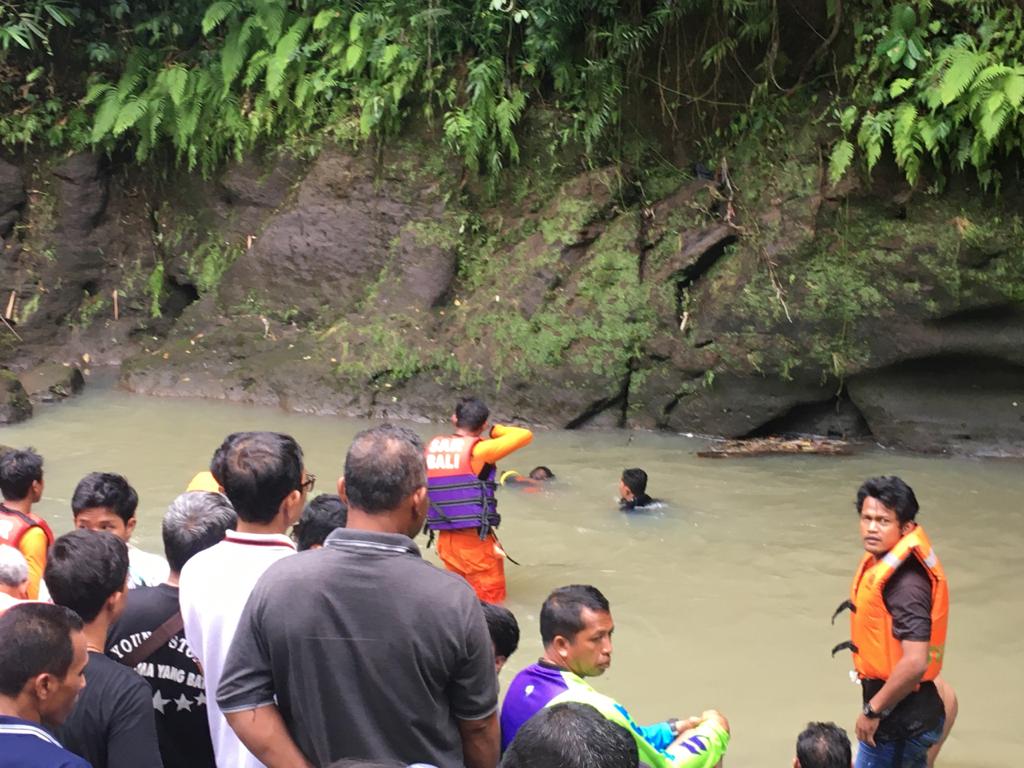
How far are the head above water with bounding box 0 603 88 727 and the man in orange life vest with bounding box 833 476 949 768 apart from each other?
3.17 metres

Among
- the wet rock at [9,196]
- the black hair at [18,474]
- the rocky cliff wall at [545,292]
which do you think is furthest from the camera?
the wet rock at [9,196]

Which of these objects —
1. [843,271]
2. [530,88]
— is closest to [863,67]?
[843,271]

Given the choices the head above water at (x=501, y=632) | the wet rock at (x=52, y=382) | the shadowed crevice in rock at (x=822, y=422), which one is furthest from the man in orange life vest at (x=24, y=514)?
the wet rock at (x=52, y=382)

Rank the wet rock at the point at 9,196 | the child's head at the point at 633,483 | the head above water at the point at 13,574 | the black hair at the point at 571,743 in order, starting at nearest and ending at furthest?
the black hair at the point at 571,743 < the head above water at the point at 13,574 < the child's head at the point at 633,483 < the wet rock at the point at 9,196

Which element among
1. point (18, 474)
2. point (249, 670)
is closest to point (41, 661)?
point (249, 670)

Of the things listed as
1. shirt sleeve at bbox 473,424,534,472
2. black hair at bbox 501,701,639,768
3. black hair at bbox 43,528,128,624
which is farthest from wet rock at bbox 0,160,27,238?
black hair at bbox 501,701,639,768

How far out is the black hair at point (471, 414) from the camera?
7.12 metres

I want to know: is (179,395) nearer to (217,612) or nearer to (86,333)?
(86,333)

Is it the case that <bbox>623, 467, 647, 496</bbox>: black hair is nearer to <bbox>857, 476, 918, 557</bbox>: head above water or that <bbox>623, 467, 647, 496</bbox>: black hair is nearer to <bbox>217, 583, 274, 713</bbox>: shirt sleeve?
<bbox>857, 476, 918, 557</bbox>: head above water

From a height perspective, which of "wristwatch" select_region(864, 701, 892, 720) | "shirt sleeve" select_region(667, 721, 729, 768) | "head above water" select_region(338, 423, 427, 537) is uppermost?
"head above water" select_region(338, 423, 427, 537)

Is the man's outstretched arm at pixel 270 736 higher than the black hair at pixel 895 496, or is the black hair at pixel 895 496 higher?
the black hair at pixel 895 496

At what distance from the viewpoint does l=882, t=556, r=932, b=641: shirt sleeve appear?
4441mm

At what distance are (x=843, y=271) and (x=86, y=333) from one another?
35.9 feet

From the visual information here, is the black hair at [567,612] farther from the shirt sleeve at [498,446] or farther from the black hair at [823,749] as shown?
the shirt sleeve at [498,446]
